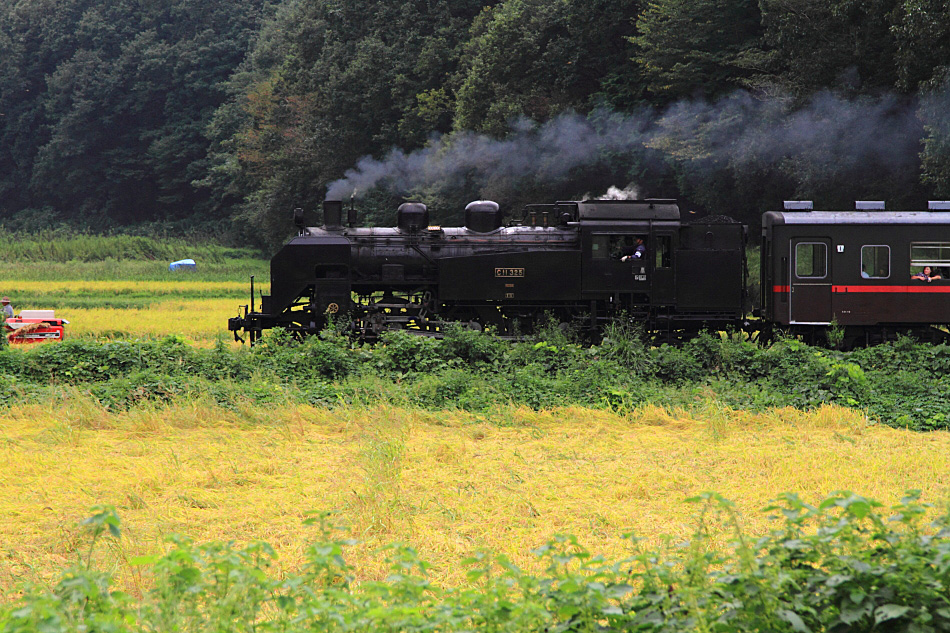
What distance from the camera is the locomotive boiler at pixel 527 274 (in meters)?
18.7

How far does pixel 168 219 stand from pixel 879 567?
85511 millimetres

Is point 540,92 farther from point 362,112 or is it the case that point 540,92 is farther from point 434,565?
point 434,565

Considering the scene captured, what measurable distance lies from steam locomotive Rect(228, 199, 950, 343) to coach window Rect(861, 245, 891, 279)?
0.03 m

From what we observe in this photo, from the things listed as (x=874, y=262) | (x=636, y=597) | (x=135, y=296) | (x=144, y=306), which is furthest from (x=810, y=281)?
(x=135, y=296)

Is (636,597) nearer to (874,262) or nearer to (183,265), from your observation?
(874,262)

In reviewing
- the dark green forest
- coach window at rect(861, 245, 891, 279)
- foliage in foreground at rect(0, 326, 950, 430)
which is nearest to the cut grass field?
foliage in foreground at rect(0, 326, 950, 430)

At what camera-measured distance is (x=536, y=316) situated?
1908 centimetres

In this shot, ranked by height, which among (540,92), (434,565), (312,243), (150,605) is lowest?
(434,565)

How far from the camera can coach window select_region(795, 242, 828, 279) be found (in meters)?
18.2

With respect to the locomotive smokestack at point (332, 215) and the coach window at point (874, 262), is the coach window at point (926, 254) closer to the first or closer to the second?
the coach window at point (874, 262)

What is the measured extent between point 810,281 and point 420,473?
11.3 m

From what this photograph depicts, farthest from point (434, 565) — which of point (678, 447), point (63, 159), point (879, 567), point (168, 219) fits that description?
point (63, 159)

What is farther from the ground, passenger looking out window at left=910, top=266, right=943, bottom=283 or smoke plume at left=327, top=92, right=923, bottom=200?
smoke plume at left=327, top=92, right=923, bottom=200

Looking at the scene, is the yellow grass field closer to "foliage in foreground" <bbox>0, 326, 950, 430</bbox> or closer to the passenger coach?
"foliage in foreground" <bbox>0, 326, 950, 430</bbox>
